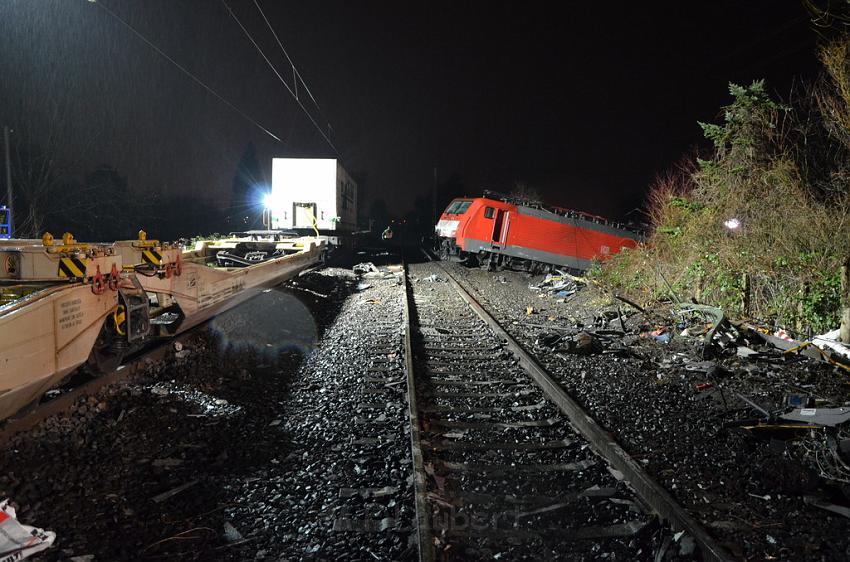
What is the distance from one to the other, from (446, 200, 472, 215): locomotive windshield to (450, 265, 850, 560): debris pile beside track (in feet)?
35.9

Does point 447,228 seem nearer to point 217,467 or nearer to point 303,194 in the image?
point 303,194

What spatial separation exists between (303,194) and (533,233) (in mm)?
9040

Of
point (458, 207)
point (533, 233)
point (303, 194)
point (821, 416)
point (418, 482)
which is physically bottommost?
point (418, 482)

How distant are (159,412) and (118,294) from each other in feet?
4.20

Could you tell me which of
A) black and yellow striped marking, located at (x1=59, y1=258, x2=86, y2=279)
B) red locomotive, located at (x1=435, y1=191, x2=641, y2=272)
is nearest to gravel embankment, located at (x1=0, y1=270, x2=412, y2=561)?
black and yellow striped marking, located at (x1=59, y1=258, x2=86, y2=279)

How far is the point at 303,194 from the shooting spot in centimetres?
1992

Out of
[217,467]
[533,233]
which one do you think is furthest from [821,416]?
[533,233]

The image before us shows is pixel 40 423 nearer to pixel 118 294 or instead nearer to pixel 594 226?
pixel 118 294

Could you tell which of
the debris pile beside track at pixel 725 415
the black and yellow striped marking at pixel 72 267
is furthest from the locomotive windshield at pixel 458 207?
the black and yellow striped marking at pixel 72 267

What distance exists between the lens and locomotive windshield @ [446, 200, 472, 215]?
19906mm

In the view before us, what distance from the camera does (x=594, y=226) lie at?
18.8 m

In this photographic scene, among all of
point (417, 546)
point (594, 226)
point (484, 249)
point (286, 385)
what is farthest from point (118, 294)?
point (594, 226)

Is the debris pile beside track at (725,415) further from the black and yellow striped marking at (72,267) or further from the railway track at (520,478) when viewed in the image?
the black and yellow striped marking at (72,267)

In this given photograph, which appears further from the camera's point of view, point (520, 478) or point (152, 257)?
point (152, 257)
